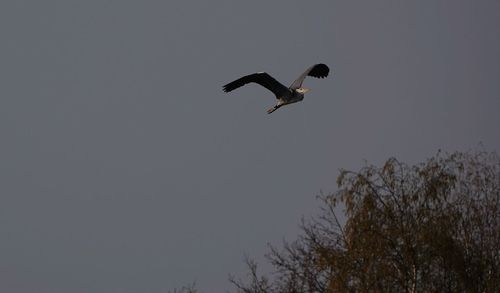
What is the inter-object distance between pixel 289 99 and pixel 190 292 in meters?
11.9

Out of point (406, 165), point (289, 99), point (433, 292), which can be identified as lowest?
point (433, 292)

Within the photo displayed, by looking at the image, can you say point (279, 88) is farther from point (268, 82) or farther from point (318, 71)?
point (318, 71)

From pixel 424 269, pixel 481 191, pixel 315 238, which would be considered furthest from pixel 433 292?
pixel 481 191

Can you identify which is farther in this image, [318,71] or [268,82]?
[318,71]

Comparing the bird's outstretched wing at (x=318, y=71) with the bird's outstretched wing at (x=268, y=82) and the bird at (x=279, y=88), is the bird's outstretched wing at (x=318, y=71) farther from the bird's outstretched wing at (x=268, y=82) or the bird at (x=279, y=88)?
the bird's outstretched wing at (x=268, y=82)

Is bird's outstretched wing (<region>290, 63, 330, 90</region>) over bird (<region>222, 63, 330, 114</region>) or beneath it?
over

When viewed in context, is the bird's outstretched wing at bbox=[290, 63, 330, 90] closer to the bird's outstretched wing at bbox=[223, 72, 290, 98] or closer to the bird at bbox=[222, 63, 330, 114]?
the bird at bbox=[222, 63, 330, 114]

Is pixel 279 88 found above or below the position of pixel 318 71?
below

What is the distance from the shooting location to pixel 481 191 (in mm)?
20906

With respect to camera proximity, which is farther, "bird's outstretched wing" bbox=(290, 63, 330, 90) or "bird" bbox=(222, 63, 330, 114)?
"bird's outstretched wing" bbox=(290, 63, 330, 90)

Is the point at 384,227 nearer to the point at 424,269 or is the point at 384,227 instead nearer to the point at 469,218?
the point at 424,269

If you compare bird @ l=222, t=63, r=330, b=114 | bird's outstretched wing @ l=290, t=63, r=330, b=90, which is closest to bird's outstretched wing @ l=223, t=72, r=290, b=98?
bird @ l=222, t=63, r=330, b=114

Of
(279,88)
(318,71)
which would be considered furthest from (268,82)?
(318,71)

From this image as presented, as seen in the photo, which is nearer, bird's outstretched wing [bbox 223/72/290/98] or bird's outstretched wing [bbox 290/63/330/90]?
bird's outstretched wing [bbox 223/72/290/98]
